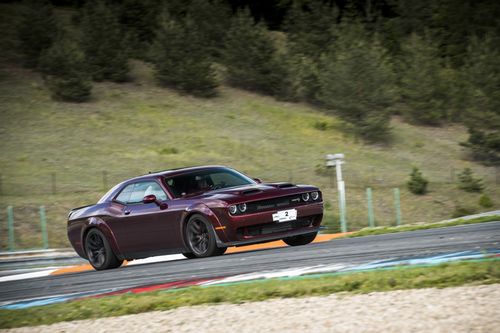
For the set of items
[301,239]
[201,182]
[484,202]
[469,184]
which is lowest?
[484,202]

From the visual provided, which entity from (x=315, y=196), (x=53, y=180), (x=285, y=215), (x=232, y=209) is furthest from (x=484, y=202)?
(x=232, y=209)

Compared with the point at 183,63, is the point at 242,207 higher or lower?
lower

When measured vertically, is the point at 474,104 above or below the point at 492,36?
below

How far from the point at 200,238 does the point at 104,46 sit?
155 ft

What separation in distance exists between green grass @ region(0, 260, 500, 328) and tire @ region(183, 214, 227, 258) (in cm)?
362

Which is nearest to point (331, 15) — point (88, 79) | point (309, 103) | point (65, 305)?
point (309, 103)

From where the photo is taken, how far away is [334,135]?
5556cm

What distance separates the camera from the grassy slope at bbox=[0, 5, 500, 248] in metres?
38.9

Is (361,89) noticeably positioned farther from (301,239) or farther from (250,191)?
(250,191)

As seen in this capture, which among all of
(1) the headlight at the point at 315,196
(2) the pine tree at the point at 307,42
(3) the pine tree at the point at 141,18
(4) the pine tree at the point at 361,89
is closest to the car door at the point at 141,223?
(1) the headlight at the point at 315,196

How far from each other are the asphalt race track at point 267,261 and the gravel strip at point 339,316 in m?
2.66

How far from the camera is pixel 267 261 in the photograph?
11.8 m

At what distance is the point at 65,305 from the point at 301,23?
6096cm

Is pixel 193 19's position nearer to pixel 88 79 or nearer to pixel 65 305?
pixel 88 79
